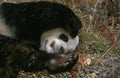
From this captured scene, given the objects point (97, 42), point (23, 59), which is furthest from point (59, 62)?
point (97, 42)

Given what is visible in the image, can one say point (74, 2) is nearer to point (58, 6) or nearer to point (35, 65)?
point (58, 6)

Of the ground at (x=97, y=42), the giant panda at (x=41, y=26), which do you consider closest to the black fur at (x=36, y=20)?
the giant panda at (x=41, y=26)

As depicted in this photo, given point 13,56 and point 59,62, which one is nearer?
point 13,56

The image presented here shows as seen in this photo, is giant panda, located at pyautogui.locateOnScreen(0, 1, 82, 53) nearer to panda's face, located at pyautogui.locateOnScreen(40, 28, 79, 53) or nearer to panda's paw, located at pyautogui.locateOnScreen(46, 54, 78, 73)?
panda's face, located at pyautogui.locateOnScreen(40, 28, 79, 53)

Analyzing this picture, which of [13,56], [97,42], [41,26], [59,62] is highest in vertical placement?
[41,26]

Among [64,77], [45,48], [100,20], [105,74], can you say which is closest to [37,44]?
[45,48]

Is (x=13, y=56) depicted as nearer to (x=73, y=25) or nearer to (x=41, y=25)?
(x=41, y=25)
